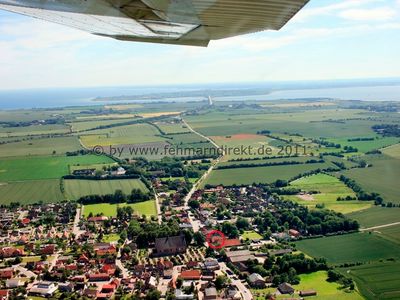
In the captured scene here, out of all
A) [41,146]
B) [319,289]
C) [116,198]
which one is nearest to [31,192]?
[116,198]

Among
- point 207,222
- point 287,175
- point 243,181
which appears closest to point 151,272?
point 207,222

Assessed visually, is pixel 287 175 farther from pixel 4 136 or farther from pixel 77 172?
pixel 4 136

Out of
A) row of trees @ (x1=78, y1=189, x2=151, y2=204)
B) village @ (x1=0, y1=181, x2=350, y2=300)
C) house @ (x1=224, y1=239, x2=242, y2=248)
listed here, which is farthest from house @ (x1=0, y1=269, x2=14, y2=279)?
row of trees @ (x1=78, y1=189, x2=151, y2=204)

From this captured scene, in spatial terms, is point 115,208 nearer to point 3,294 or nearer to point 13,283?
point 13,283

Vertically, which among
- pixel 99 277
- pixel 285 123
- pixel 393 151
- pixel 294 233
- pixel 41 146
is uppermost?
pixel 285 123

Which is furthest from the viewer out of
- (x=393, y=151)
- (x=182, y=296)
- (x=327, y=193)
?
(x=393, y=151)

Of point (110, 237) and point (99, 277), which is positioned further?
point (110, 237)
